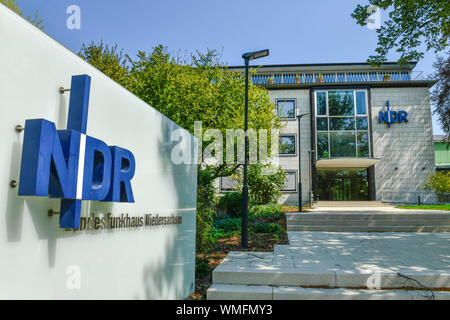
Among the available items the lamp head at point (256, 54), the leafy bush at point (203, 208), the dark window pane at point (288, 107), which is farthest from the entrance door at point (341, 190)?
the leafy bush at point (203, 208)

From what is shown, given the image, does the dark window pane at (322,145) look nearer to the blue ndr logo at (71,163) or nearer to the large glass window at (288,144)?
the large glass window at (288,144)

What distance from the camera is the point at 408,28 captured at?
10.6 metres

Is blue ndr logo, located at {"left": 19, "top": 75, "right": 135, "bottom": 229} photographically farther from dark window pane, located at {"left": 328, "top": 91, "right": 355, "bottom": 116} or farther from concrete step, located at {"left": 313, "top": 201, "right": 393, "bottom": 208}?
dark window pane, located at {"left": 328, "top": 91, "right": 355, "bottom": 116}

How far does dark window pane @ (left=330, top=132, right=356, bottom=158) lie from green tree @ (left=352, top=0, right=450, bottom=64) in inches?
529

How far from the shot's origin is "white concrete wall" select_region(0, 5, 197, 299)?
6.97 feet

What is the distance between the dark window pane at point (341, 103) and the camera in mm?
24984

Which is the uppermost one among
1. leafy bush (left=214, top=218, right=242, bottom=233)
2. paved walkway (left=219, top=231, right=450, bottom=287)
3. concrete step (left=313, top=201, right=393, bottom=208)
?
concrete step (left=313, top=201, right=393, bottom=208)

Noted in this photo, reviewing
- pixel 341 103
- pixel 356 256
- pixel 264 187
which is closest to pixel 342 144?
pixel 341 103

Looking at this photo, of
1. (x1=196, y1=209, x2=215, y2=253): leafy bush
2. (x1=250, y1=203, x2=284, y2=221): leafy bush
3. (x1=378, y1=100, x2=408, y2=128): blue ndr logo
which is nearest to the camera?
(x1=196, y1=209, x2=215, y2=253): leafy bush

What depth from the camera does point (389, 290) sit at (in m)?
5.43

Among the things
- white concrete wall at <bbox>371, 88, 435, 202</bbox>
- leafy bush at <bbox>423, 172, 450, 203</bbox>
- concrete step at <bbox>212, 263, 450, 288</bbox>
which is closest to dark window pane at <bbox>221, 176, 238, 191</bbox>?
white concrete wall at <bbox>371, 88, 435, 202</bbox>

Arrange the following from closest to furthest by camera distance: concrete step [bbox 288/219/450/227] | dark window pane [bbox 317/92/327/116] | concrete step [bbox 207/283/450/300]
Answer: concrete step [bbox 207/283/450/300]
concrete step [bbox 288/219/450/227]
dark window pane [bbox 317/92/327/116]
